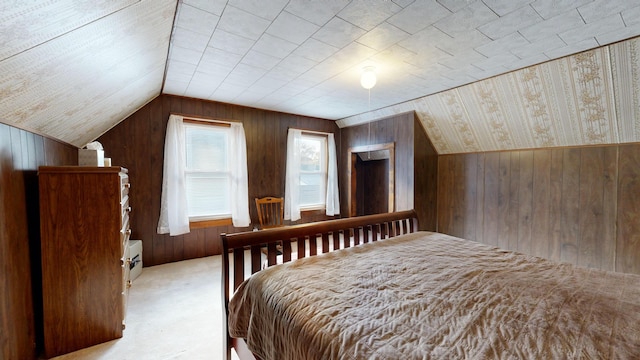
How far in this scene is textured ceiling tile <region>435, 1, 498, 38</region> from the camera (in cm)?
161

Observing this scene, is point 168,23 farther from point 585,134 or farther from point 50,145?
point 585,134

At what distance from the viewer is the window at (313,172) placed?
4.64 metres

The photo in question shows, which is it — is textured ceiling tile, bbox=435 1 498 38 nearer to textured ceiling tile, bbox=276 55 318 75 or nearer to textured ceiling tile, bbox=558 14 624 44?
textured ceiling tile, bbox=558 14 624 44

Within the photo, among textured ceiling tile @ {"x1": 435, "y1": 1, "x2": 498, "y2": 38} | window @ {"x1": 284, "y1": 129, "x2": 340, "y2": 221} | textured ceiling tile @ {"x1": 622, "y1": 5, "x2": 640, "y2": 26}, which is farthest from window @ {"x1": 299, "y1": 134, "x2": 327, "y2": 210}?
textured ceiling tile @ {"x1": 622, "y1": 5, "x2": 640, "y2": 26}

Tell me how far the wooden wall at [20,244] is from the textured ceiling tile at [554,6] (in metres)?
3.30

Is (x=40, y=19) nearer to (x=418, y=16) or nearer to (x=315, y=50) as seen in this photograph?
(x=315, y=50)

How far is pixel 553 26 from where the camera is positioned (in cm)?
176

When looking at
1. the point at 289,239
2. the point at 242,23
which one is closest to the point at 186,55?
the point at 242,23

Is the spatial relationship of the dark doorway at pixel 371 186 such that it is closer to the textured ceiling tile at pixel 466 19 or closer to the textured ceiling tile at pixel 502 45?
the textured ceiling tile at pixel 502 45

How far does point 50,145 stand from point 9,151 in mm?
644

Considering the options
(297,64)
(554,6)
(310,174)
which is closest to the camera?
(554,6)

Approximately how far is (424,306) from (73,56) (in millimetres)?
2309

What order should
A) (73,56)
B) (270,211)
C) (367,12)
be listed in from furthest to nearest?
(270,211)
(367,12)
(73,56)

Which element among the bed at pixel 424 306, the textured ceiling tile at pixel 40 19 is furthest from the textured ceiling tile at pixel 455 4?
the textured ceiling tile at pixel 40 19
